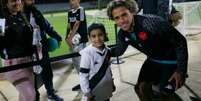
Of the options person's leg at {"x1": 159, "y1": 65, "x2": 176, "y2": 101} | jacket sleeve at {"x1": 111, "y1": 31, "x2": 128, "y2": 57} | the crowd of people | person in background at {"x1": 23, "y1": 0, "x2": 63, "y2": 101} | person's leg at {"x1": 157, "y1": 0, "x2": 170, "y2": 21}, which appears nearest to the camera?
the crowd of people

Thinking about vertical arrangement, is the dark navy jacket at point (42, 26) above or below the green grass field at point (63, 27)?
above

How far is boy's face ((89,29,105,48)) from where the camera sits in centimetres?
349

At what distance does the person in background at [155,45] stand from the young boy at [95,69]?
22cm

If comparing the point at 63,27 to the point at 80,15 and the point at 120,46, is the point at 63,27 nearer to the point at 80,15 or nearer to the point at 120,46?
the point at 80,15

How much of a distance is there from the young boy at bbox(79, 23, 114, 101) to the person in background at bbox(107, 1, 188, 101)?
0.22 meters

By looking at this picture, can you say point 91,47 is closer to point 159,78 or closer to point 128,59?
point 159,78

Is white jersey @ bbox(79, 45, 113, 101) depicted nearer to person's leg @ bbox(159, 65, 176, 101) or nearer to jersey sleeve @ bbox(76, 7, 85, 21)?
person's leg @ bbox(159, 65, 176, 101)

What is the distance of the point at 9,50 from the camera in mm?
3521

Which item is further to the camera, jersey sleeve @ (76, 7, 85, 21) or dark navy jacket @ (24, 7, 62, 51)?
jersey sleeve @ (76, 7, 85, 21)

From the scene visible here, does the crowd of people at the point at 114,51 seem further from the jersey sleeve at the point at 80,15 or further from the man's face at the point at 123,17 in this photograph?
the jersey sleeve at the point at 80,15

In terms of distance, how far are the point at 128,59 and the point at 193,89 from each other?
2.48 meters

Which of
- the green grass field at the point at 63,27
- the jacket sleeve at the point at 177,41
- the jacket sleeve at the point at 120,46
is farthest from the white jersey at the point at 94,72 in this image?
the green grass field at the point at 63,27

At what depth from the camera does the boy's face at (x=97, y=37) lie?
349 centimetres

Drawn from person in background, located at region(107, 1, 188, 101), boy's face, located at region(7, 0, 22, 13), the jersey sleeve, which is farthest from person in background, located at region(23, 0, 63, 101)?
person in background, located at region(107, 1, 188, 101)
